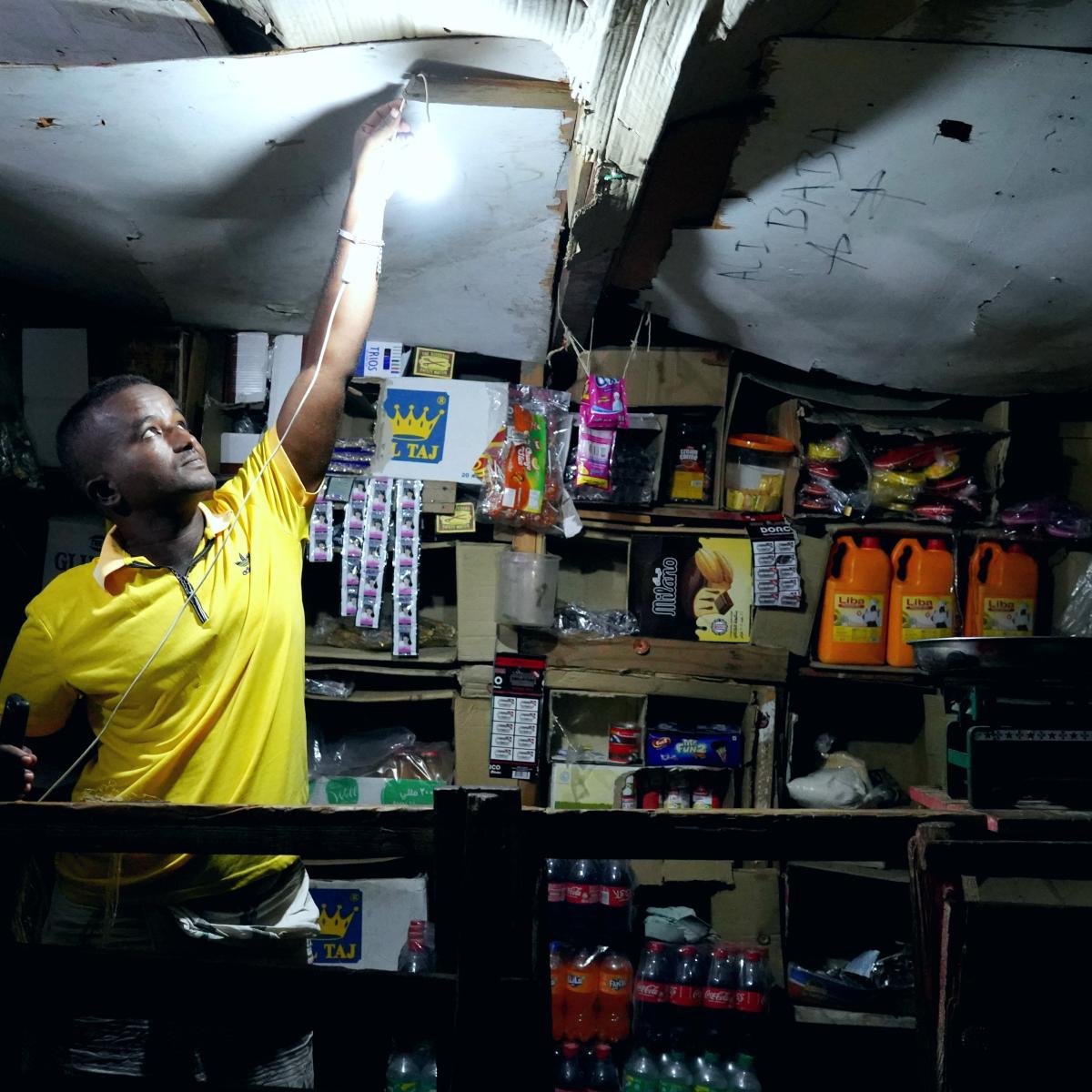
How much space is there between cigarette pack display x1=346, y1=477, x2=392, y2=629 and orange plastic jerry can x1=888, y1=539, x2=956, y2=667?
6.55 feet

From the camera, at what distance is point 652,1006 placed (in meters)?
3.10

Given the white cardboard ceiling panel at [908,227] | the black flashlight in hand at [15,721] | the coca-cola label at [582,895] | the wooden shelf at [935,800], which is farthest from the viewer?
the coca-cola label at [582,895]

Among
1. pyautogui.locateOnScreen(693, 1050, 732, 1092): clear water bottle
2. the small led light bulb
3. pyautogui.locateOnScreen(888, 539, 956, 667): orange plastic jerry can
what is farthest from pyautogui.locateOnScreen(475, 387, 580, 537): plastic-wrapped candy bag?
pyautogui.locateOnScreen(693, 1050, 732, 1092): clear water bottle

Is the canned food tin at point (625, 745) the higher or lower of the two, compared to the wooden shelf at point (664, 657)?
lower

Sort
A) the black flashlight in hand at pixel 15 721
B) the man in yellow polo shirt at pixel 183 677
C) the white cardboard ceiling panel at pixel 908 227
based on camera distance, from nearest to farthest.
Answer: the black flashlight in hand at pixel 15 721 → the man in yellow polo shirt at pixel 183 677 → the white cardboard ceiling panel at pixel 908 227

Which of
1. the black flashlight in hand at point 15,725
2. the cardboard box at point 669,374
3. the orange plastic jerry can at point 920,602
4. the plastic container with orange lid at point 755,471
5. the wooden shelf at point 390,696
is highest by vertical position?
the cardboard box at point 669,374

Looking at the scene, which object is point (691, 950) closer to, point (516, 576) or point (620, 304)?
point (516, 576)

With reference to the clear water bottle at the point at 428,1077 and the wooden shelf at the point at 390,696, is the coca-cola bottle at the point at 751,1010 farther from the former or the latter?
the wooden shelf at the point at 390,696

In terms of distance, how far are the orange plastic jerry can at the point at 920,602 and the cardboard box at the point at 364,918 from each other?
2042mm

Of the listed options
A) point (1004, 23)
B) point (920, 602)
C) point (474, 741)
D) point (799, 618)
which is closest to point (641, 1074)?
point (474, 741)

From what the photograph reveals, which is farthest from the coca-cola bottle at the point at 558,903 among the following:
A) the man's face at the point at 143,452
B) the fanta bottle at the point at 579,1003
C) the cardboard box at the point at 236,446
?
the man's face at the point at 143,452

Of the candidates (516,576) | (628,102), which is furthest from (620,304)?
(628,102)

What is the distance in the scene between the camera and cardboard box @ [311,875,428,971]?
328cm

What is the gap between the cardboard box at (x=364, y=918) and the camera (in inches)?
129
